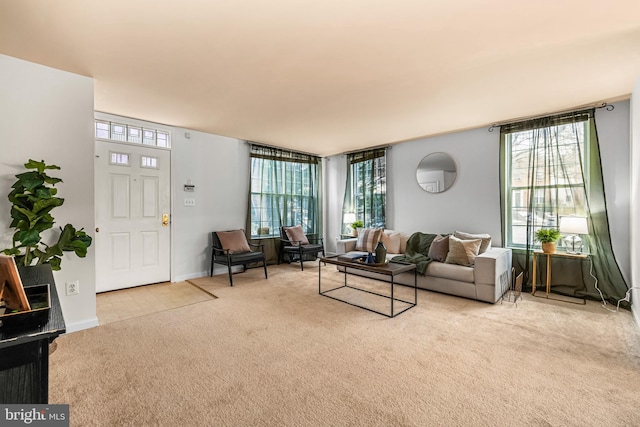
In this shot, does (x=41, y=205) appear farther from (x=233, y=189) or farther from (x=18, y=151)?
(x=233, y=189)

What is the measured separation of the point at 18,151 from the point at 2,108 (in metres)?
0.36

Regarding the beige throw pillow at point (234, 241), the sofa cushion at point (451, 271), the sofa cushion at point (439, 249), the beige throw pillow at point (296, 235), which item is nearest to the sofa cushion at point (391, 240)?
the sofa cushion at point (439, 249)

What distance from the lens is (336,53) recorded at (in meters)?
2.40

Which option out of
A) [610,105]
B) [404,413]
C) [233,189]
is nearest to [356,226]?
[233,189]

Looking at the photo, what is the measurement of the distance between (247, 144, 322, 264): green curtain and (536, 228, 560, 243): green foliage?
3.99 metres

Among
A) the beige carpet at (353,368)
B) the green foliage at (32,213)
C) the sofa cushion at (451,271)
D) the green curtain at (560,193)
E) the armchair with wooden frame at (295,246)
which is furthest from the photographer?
the armchair with wooden frame at (295,246)

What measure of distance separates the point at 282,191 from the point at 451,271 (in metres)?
3.46

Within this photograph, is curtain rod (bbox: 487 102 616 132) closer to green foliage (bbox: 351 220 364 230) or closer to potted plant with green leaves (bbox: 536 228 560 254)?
potted plant with green leaves (bbox: 536 228 560 254)

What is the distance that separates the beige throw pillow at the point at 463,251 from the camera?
3.81 meters

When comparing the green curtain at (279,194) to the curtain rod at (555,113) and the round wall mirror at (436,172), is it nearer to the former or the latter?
the round wall mirror at (436,172)

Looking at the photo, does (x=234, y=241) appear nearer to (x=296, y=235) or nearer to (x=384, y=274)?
(x=296, y=235)

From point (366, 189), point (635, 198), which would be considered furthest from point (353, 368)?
point (366, 189)

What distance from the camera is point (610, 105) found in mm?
3506

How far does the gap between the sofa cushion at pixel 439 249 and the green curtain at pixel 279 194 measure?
9.16 ft
